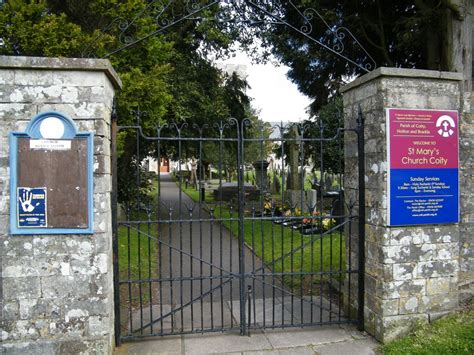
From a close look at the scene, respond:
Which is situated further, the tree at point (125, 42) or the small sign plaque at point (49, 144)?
the tree at point (125, 42)

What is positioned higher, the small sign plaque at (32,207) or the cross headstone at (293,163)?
the cross headstone at (293,163)

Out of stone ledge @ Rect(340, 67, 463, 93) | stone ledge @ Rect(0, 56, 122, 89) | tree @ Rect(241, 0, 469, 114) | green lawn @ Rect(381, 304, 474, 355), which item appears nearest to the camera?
stone ledge @ Rect(0, 56, 122, 89)

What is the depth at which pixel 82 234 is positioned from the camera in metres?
3.68

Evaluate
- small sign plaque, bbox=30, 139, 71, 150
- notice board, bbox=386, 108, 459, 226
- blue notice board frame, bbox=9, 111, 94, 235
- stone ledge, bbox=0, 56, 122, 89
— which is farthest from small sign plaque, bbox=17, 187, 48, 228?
notice board, bbox=386, 108, 459, 226

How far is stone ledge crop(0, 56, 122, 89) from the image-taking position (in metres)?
3.50

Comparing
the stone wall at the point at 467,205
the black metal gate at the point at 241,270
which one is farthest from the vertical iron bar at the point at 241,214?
the stone wall at the point at 467,205

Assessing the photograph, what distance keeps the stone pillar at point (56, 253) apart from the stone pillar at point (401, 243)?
2.79m

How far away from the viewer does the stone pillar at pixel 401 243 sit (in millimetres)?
4148

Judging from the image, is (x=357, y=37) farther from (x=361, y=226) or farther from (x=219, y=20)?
(x=361, y=226)

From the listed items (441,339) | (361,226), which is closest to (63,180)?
(361,226)

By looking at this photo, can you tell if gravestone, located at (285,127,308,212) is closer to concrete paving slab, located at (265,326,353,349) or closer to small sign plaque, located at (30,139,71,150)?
concrete paving slab, located at (265,326,353,349)

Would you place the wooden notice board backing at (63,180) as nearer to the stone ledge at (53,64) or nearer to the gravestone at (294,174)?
the stone ledge at (53,64)

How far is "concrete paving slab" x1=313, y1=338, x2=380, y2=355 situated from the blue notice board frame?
262 cm

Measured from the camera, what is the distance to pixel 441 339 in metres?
3.93
